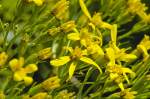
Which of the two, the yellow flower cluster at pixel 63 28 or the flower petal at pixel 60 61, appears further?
the yellow flower cluster at pixel 63 28

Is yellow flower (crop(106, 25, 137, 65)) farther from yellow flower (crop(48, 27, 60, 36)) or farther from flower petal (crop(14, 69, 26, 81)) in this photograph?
flower petal (crop(14, 69, 26, 81))

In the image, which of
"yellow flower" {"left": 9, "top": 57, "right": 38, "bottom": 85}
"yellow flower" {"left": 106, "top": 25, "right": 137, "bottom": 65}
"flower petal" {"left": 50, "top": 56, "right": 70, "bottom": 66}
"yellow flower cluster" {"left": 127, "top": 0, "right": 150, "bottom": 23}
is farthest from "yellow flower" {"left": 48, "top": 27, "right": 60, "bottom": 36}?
"yellow flower cluster" {"left": 127, "top": 0, "right": 150, "bottom": 23}

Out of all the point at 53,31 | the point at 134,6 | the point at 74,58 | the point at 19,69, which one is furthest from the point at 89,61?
the point at 134,6

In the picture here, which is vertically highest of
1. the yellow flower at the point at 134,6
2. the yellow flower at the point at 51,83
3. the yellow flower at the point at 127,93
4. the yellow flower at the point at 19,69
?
the yellow flower at the point at 134,6

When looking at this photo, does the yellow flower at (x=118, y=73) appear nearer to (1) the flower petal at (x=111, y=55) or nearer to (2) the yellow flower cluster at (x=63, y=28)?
(1) the flower petal at (x=111, y=55)

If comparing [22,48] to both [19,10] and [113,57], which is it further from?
[113,57]

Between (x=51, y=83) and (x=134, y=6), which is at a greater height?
(x=134, y=6)

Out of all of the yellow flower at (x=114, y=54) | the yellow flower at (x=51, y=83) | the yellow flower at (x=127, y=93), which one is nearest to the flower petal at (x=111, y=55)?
the yellow flower at (x=114, y=54)

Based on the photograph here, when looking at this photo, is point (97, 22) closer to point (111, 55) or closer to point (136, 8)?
point (111, 55)

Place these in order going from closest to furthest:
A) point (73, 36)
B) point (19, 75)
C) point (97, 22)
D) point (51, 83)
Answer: point (19, 75), point (51, 83), point (73, 36), point (97, 22)

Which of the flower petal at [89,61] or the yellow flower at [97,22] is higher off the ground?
the yellow flower at [97,22]

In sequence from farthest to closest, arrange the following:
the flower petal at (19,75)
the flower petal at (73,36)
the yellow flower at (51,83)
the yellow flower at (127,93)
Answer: the yellow flower at (127,93) < the flower petal at (73,36) < the yellow flower at (51,83) < the flower petal at (19,75)
